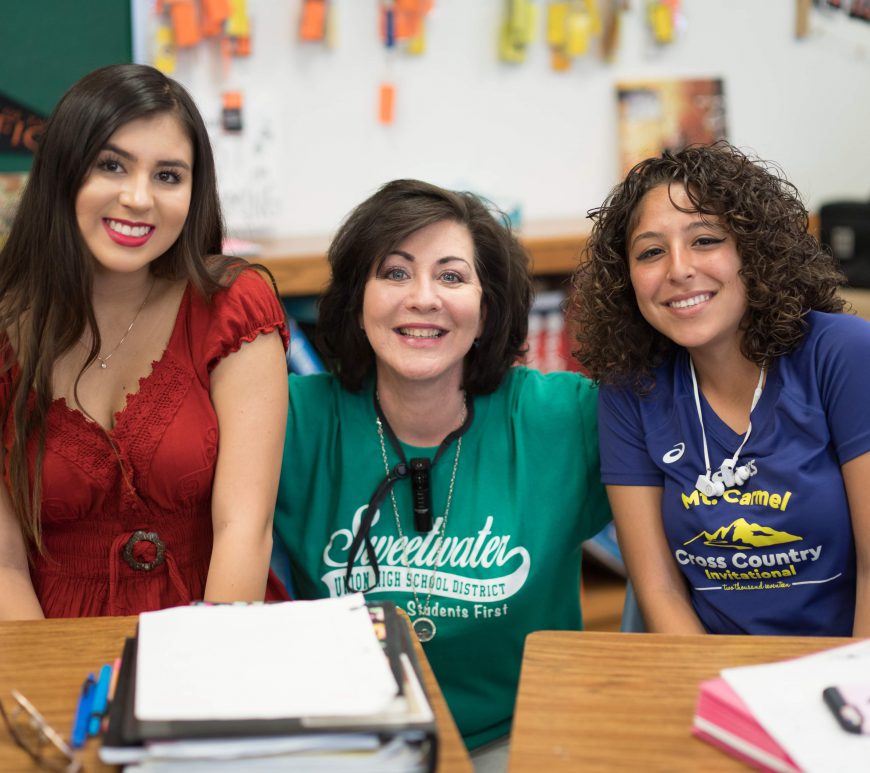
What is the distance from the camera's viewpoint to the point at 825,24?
3.87 meters

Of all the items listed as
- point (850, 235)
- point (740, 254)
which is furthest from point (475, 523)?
point (850, 235)

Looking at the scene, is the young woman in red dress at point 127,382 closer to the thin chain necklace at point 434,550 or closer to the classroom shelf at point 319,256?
the thin chain necklace at point 434,550

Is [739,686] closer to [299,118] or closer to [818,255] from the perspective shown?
[818,255]

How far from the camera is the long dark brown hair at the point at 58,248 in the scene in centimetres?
152

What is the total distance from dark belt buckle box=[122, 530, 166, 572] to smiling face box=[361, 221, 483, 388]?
465mm

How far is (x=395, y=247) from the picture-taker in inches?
69.9

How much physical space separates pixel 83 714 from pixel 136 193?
78cm

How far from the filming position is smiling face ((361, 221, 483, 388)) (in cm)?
175

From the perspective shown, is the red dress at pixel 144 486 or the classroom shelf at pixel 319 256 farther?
the classroom shelf at pixel 319 256

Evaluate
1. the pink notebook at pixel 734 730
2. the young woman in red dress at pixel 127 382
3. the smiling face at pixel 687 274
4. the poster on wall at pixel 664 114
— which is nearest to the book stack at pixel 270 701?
the pink notebook at pixel 734 730

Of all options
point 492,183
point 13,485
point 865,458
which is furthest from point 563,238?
point 13,485

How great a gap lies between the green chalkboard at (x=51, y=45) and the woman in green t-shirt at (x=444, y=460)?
5.19 ft

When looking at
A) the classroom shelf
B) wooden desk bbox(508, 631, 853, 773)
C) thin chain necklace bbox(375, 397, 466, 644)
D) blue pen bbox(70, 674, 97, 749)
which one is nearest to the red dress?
thin chain necklace bbox(375, 397, 466, 644)

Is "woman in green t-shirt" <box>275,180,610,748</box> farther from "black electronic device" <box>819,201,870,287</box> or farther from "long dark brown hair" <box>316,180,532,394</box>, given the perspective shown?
"black electronic device" <box>819,201,870,287</box>
